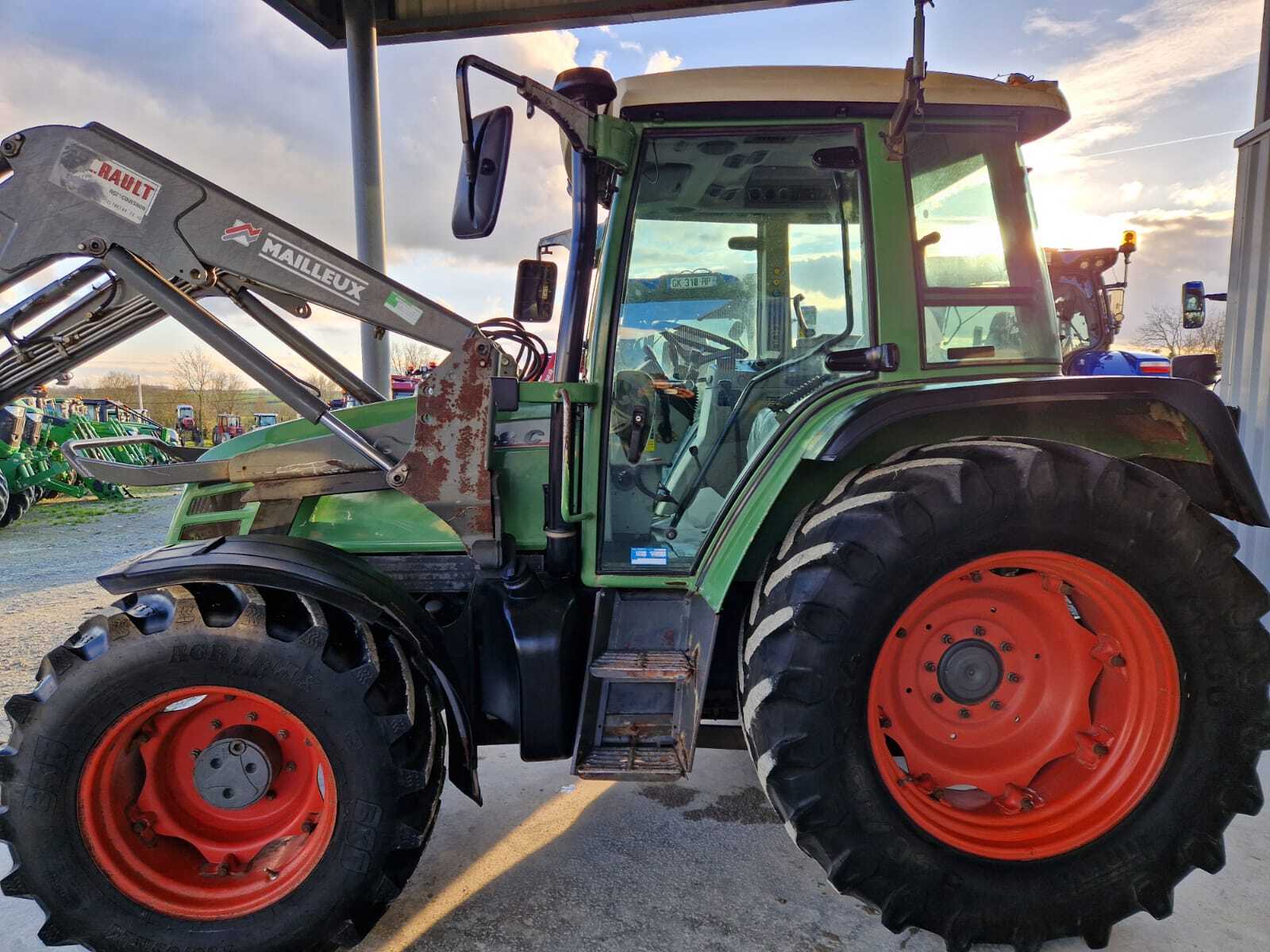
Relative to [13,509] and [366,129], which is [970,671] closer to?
[366,129]

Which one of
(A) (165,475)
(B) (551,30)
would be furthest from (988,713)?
(B) (551,30)

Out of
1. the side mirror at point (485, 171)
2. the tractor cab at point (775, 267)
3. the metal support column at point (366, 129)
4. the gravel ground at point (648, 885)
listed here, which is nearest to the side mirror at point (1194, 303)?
the gravel ground at point (648, 885)

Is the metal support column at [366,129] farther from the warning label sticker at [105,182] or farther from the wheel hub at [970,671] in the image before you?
the wheel hub at [970,671]

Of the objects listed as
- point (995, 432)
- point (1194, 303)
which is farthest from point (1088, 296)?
point (995, 432)

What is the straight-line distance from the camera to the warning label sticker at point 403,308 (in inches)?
88.8

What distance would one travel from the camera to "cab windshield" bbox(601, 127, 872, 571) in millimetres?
2342

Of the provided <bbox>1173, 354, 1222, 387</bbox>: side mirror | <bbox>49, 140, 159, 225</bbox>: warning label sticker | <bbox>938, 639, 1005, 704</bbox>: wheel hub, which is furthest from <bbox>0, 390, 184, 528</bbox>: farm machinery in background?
<bbox>1173, 354, 1222, 387</bbox>: side mirror

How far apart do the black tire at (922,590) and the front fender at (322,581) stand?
80 cm

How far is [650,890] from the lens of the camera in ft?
7.53

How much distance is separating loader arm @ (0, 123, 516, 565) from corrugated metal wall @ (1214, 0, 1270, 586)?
4.14 m

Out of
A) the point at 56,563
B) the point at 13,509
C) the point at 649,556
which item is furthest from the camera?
the point at 13,509

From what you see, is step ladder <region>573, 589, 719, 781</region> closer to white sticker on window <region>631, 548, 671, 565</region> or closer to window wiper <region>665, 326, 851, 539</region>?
white sticker on window <region>631, 548, 671, 565</region>

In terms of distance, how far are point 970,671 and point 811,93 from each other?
5.48ft

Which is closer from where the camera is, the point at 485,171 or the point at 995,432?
the point at 485,171
